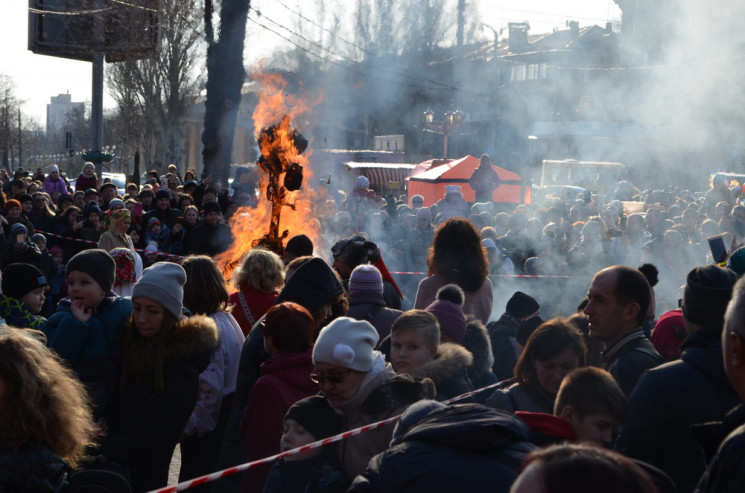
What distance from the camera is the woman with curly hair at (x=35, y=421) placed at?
3043mm

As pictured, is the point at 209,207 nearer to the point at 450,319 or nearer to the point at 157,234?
the point at 157,234

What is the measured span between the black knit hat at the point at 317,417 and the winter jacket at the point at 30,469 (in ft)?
→ 2.89

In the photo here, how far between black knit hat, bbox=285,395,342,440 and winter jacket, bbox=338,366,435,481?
0.05 m

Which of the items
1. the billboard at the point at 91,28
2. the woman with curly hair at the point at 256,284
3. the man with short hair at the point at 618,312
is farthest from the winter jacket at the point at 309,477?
the billboard at the point at 91,28

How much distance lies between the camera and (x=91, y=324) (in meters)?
4.30

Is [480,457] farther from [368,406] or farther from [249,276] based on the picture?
[249,276]

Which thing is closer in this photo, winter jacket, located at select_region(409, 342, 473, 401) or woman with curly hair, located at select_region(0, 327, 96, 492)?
woman with curly hair, located at select_region(0, 327, 96, 492)

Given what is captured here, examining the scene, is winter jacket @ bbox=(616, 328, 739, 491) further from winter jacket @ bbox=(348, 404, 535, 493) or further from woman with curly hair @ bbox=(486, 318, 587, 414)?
winter jacket @ bbox=(348, 404, 535, 493)

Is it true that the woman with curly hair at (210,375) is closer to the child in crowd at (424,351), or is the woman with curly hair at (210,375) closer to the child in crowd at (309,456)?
the child in crowd at (424,351)

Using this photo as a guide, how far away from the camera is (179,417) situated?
13.7 ft

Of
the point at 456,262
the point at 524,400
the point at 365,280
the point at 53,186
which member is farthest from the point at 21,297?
the point at 53,186

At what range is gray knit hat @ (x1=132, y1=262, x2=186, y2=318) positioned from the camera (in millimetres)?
4266

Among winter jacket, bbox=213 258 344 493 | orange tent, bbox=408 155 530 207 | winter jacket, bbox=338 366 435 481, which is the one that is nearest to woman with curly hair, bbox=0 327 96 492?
winter jacket, bbox=338 366 435 481

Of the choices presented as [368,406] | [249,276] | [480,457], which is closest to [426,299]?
[249,276]
